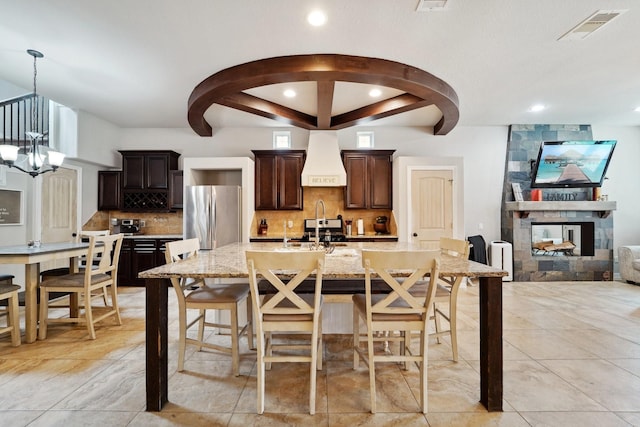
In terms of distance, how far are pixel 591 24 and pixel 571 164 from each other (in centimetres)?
364

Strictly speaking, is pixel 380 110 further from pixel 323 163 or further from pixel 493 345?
pixel 493 345

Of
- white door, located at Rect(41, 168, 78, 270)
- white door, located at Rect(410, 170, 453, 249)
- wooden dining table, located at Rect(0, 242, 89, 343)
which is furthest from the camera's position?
white door, located at Rect(410, 170, 453, 249)

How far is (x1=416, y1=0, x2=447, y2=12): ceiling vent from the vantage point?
2408 mm

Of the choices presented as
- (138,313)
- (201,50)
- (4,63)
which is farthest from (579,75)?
(4,63)

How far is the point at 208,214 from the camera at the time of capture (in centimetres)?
514

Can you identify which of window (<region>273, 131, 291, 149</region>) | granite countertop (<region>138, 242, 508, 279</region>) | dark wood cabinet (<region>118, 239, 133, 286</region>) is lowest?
dark wood cabinet (<region>118, 239, 133, 286</region>)

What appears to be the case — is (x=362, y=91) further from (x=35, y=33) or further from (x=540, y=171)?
(x=540, y=171)

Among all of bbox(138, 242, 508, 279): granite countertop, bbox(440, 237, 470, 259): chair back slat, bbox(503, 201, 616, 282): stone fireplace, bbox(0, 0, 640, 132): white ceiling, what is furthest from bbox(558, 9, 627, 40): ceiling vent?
bbox(503, 201, 616, 282): stone fireplace

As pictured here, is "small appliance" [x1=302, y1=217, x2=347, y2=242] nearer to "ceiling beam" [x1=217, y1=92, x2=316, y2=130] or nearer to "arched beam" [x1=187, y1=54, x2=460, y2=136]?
"ceiling beam" [x1=217, y1=92, x2=316, y2=130]

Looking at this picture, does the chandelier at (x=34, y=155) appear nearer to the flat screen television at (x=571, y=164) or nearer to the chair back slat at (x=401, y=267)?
the chair back slat at (x=401, y=267)

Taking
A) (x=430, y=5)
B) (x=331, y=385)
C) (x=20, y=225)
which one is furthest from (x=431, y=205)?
(x=20, y=225)

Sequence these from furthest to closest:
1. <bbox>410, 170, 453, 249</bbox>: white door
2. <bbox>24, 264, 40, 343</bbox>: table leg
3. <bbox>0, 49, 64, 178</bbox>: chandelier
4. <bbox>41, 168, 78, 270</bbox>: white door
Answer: <bbox>410, 170, 453, 249</bbox>: white door → <bbox>41, 168, 78, 270</bbox>: white door → <bbox>0, 49, 64, 178</bbox>: chandelier → <bbox>24, 264, 40, 343</bbox>: table leg

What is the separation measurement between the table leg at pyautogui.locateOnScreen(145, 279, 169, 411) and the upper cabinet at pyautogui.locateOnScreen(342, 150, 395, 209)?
3.98 metres

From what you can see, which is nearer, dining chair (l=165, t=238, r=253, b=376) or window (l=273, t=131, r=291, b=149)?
dining chair (l=165, t=238, r=253, b=376)
